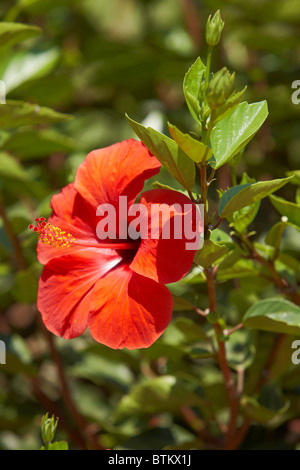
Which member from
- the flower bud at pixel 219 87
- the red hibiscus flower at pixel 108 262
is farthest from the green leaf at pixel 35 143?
the flower bud at pixel 219 87

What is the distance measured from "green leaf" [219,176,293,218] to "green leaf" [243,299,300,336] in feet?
0.58

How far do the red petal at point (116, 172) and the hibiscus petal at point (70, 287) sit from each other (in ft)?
0.27

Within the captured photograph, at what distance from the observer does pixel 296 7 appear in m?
1.46

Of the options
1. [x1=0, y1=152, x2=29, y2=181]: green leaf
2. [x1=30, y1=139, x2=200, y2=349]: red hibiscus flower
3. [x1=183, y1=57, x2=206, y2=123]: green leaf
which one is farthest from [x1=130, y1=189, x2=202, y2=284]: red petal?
[x1=0, y1=152, x2=29, y2=181]: green leaf

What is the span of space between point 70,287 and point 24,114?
315 mm

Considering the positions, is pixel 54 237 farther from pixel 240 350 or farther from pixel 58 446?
pixel 240 350

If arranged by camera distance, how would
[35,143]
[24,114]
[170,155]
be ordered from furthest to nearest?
1. [35,143]
2. [24,114]
3. [170,155]

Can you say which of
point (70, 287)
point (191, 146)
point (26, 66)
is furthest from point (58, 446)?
point (26, 66)

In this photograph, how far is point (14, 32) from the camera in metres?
1.04

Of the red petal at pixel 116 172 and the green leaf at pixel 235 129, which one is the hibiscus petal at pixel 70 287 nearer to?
the red petal at pixel 116 172

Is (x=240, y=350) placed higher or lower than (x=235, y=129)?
lower

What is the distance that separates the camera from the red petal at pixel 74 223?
0.85m
